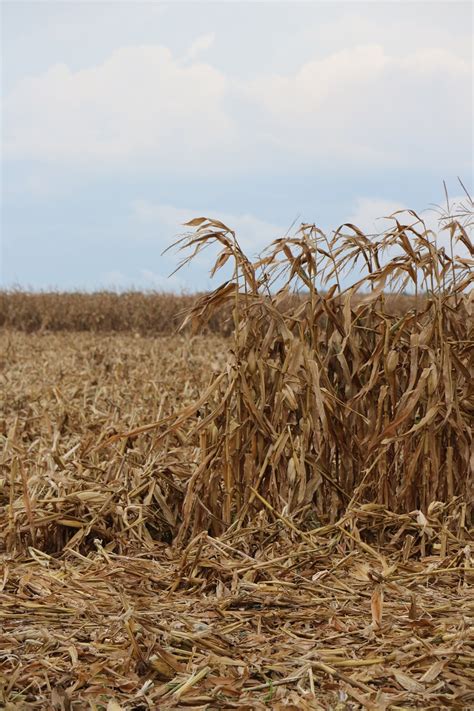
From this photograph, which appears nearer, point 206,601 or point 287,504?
point 206,601

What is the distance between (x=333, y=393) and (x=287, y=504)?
1.78 feet

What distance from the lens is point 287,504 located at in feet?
12.4

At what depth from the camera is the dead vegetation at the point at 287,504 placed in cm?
290

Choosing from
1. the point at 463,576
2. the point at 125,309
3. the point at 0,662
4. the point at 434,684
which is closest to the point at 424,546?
the point at 463,576

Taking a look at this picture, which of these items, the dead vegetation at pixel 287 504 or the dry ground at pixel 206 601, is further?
the dead vegetation at pixel 287 504

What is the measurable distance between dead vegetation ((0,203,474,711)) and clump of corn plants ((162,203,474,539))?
10mm

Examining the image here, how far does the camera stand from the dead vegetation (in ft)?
9.52

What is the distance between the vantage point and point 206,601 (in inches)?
125

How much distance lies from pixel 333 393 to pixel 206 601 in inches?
46.3

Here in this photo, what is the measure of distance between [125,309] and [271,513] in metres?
16.5

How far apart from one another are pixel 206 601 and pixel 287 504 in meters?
0.75

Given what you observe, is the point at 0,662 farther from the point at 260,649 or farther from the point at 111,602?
the point at 260,649

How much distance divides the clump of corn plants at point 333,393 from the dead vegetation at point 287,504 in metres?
0.01

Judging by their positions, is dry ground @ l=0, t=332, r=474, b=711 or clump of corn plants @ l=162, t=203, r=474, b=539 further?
clump of corn plants @ l=162, t=203, r=474, b=539
